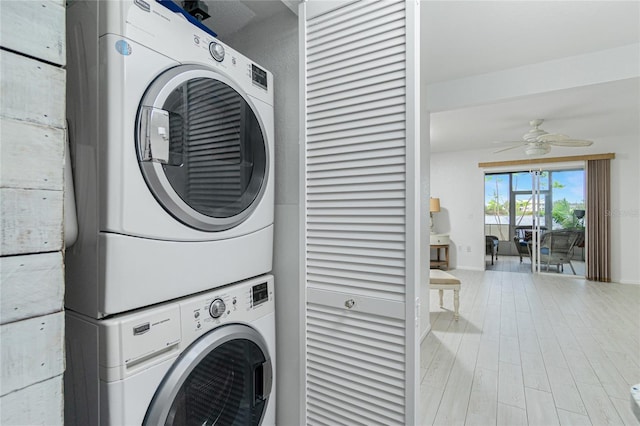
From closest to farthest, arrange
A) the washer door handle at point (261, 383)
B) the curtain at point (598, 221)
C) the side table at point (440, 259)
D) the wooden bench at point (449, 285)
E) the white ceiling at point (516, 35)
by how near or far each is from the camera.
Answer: the washer door handle at point (261, 383), the white ceiling at point (516, 35), the wooden bench at point (449, 285), the curtain at point (598, 221), the side table at point (440, 259)

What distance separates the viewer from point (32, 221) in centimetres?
53

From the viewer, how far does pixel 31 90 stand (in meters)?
0.54

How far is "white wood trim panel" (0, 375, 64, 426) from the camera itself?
0.50 m

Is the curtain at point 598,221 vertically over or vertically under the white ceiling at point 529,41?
under

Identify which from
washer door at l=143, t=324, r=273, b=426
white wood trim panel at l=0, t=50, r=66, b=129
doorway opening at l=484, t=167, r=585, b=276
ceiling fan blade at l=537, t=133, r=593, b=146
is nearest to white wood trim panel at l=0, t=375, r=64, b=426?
washer door at l=143, t=324, r=273, b=426

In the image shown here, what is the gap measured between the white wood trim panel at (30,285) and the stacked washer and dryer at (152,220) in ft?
0.73

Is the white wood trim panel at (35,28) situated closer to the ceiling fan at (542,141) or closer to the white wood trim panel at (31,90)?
the white wood trim panel at (31,90)

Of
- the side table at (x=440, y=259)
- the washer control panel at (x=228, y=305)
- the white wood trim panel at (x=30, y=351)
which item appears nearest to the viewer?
the white wood trim panel at (x=30, y=351)

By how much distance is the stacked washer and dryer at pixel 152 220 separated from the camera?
0.78m

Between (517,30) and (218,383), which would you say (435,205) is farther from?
(218,383)

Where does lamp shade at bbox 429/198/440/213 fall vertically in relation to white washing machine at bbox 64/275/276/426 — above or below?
above

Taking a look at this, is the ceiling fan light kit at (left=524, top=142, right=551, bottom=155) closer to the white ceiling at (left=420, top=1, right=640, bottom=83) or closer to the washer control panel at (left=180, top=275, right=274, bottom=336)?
the white ceiling at (left=420, top=1, right=640, bottom=83)

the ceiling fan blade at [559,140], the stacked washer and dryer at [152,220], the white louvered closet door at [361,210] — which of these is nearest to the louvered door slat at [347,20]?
the white louvered closet door at [361,210]

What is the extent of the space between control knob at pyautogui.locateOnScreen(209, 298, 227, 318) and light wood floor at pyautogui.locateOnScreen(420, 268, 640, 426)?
1540mm
